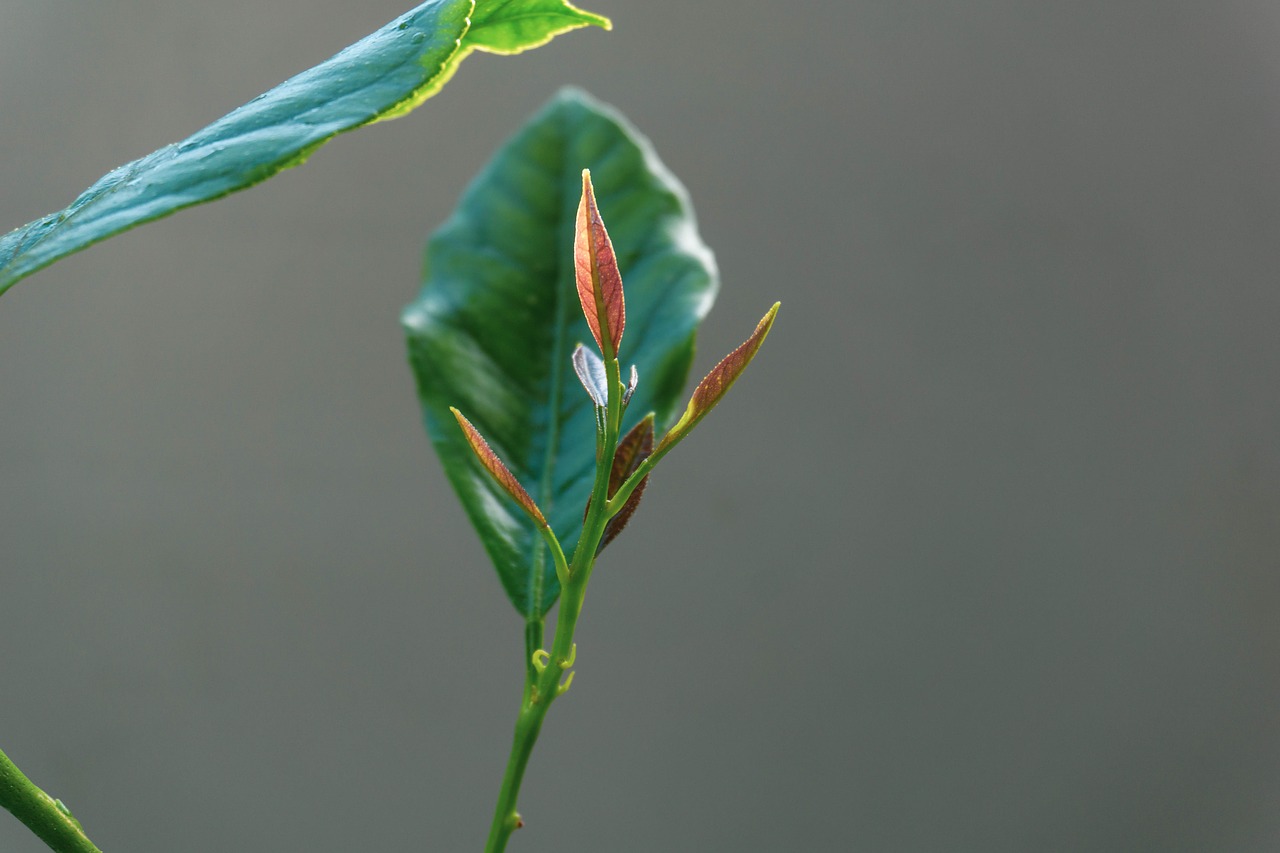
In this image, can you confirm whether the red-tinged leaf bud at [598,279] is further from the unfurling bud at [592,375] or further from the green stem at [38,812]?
the green stem at [38,812]

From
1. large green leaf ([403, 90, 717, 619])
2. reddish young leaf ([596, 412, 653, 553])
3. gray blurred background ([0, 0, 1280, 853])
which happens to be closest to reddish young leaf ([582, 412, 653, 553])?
reddish young leaf ([596, 412, 653, 553])

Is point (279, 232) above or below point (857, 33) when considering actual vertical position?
below

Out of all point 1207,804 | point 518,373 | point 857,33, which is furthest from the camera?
point 1207,804

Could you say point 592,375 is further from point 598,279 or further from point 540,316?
point 540,316

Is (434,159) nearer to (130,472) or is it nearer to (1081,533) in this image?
(130,472)

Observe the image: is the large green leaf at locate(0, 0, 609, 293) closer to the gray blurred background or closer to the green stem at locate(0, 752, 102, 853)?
the green stem at locate(0, 752, 102, 853)

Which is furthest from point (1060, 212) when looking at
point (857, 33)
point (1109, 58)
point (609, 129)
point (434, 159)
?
point (609, 129)

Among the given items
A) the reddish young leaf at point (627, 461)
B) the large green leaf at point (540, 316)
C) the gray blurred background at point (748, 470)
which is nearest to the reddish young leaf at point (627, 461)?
the reddish young leaf at point (627, 461)
